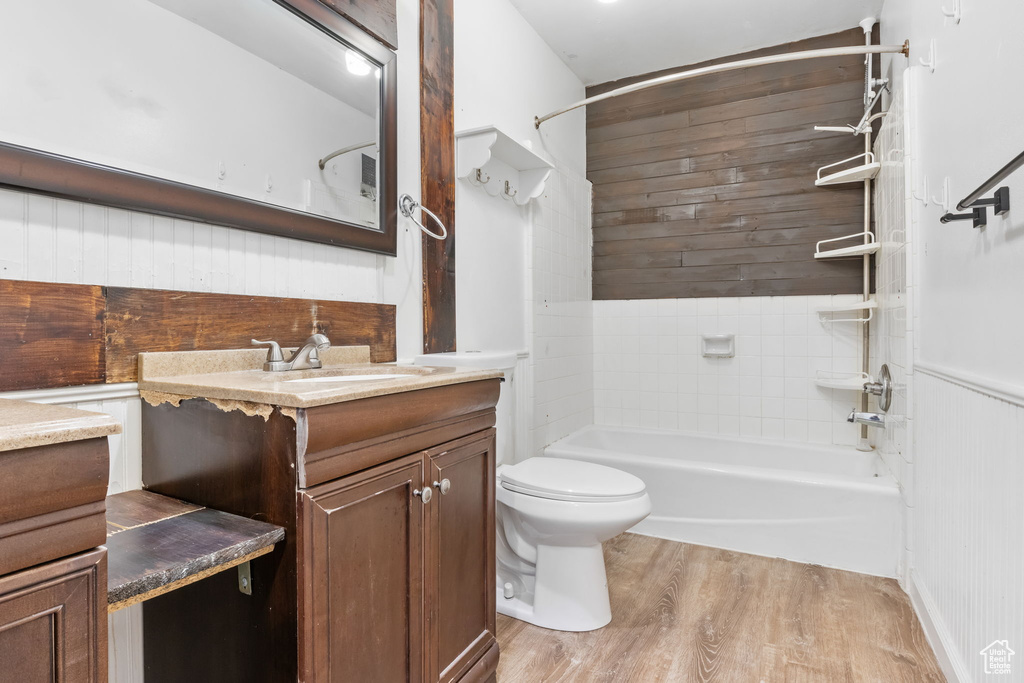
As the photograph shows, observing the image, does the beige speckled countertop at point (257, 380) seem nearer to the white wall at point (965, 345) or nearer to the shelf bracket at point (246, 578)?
the shelf bracket at point (246, 578)

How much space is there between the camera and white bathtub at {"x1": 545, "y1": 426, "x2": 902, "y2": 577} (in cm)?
217

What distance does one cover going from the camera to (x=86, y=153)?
1.05 metres

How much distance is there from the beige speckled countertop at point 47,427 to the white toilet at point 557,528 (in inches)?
48.1

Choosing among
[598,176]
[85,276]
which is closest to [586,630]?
[85,276]

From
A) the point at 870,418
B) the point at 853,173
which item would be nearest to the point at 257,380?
the point at 870,418

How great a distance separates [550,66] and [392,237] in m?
1.76

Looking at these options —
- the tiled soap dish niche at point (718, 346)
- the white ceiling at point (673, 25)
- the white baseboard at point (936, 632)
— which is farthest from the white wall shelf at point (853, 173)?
the white baseboard at point (936, 632)

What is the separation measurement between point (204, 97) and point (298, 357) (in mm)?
637

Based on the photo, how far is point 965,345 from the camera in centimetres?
141

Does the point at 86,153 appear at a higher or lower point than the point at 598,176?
lower

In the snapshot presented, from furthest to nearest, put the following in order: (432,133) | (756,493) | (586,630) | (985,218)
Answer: (756,493) < (432,133) < (586,630) < (985,218)

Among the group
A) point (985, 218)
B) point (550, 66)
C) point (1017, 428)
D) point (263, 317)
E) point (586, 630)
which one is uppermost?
point (550, 66)

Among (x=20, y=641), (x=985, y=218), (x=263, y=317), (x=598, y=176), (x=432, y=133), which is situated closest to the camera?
(x=20, y=641)

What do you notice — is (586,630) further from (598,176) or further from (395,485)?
(598,176)
